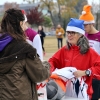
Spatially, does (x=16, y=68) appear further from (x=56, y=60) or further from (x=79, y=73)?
(x=56, y=60)

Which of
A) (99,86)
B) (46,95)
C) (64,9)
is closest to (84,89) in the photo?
(46,95)

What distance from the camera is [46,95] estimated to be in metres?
3.85

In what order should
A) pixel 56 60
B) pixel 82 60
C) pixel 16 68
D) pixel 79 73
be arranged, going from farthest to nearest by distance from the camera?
pixel 56 60 → pixel 82 60 → pixel 79 73 → pixel 16 68

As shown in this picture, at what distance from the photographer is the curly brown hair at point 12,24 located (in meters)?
→ 3.29

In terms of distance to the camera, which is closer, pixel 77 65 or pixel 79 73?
pixel 79 73

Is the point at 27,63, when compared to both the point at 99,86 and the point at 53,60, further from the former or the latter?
the point at 99,86

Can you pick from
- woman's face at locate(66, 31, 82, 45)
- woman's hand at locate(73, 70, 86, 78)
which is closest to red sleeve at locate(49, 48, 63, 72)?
woman's face at locate(66, 31, 82, 45)

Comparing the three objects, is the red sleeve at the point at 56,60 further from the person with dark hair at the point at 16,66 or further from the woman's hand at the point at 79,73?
the person with dark hair at the point at 16,66

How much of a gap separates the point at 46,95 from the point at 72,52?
0.78 metres

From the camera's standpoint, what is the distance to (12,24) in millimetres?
3326

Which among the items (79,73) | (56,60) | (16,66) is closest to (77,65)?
(79,73)

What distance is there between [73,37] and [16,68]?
137 centimetres

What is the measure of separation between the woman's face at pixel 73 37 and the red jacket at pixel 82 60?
8 cm

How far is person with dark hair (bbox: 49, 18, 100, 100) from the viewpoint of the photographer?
4195 millimetres
